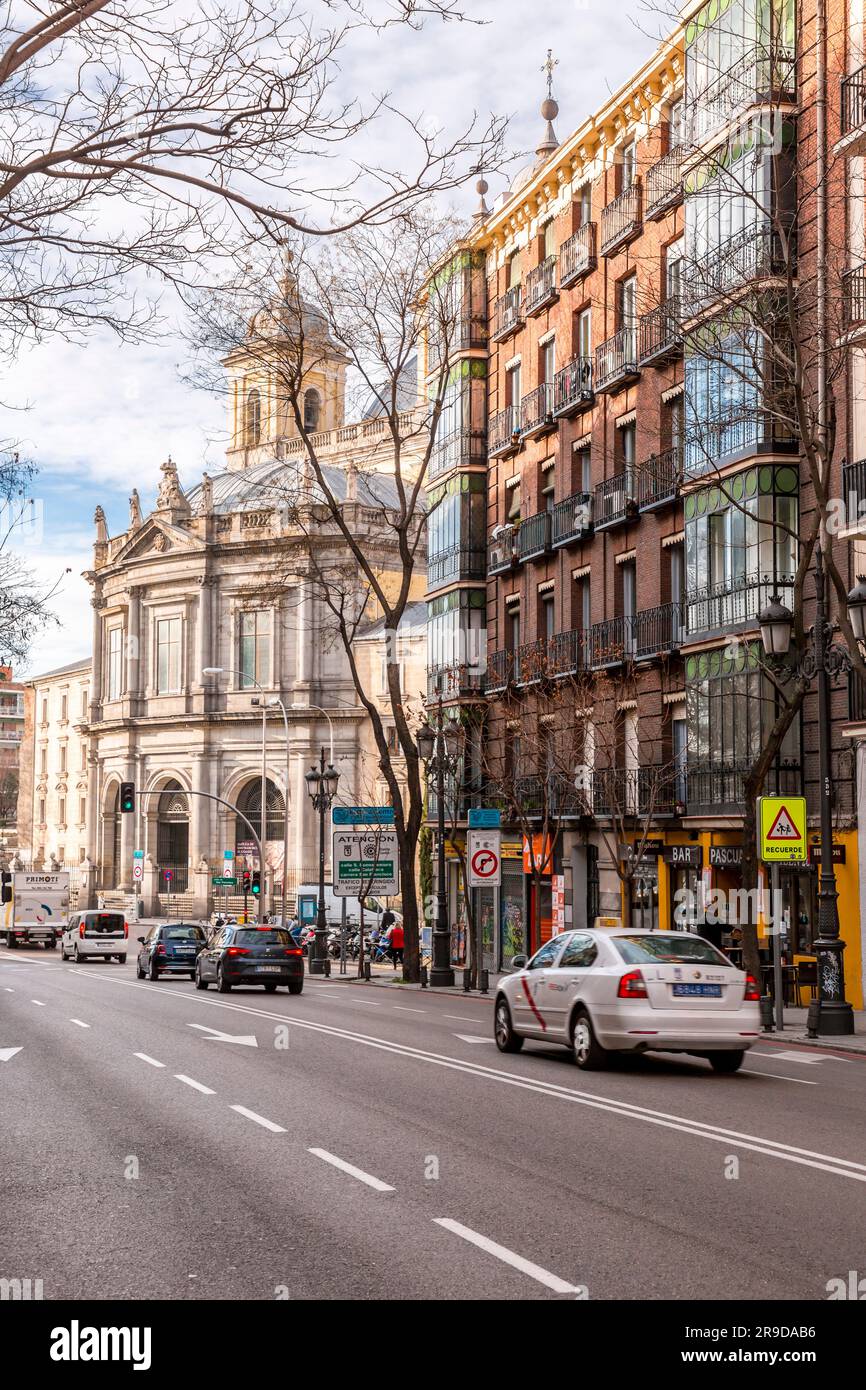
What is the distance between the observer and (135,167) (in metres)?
9.82

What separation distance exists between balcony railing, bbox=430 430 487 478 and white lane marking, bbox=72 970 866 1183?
28.0 m

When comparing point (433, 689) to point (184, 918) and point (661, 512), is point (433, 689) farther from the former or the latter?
point (184, 918)

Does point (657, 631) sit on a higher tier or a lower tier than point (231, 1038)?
higher

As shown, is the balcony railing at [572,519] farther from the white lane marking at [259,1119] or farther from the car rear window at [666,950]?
the white lane marking at [259,1119]

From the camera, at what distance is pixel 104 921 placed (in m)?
60.9

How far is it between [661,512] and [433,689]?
599 inches

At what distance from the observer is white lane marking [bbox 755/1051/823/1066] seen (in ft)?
61.9

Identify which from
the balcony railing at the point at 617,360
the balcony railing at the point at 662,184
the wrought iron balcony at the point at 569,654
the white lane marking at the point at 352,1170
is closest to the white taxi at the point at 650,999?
the white lane marking at the point at 352,1170

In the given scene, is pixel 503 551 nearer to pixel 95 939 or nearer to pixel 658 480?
pixel 658 480

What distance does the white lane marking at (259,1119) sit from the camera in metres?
12.4

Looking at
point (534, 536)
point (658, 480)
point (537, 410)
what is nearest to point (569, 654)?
point (534, 536)

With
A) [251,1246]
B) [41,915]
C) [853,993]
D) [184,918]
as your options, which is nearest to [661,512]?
[853,993]

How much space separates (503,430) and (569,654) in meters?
9.12

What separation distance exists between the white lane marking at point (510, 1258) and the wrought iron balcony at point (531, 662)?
1211 inches
